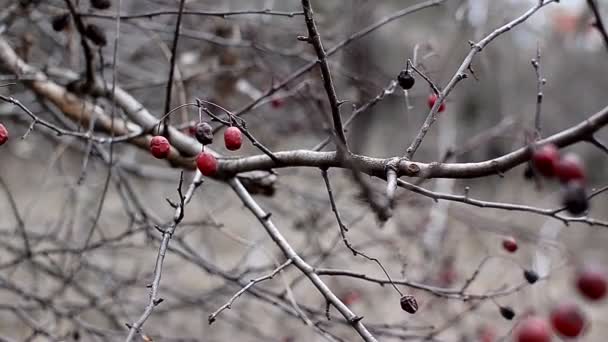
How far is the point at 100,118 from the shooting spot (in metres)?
1.69

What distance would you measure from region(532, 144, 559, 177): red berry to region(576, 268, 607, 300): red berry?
0.12 metres

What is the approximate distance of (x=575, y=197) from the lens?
0.58m

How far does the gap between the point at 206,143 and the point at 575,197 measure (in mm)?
677

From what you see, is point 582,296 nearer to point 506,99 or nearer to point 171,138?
point 171,138

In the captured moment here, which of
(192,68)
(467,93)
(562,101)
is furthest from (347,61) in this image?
(562,101)

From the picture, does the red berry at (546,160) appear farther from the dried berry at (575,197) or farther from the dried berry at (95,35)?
the dried berry at (95,35)

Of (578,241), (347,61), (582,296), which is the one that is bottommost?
(582,296)

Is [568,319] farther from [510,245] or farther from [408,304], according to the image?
[510,245]

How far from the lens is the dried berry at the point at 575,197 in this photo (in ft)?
1.92

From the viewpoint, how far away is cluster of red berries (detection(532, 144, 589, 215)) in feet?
1.92

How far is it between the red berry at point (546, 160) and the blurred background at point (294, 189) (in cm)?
10

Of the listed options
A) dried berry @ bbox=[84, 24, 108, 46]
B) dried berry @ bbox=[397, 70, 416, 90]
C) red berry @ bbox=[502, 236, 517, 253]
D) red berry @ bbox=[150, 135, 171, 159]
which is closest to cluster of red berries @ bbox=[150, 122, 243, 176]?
red berry @ bbox=[150, 135, 171, 159]

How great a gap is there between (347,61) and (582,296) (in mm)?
2383

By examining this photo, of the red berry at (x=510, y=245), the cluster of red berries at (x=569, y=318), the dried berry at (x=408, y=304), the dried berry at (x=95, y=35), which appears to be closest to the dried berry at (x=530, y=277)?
the red berry at (x=510, y=245)
